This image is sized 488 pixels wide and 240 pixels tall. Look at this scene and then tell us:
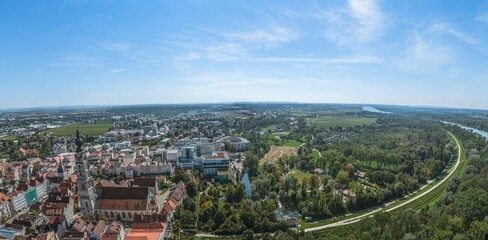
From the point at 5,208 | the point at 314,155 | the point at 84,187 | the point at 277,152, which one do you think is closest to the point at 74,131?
the point at 277,152

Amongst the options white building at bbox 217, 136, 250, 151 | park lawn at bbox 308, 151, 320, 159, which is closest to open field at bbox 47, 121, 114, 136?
white building at bbox 217, 136, 250, 151

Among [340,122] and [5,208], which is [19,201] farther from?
[340,122]

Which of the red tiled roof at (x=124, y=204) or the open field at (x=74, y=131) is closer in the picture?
the red tiled roof at (x=124, y=204)

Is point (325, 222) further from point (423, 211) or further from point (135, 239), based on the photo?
point (135, 239)

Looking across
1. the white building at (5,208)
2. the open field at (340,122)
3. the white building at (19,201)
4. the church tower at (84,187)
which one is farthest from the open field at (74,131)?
the open field at (340,122)

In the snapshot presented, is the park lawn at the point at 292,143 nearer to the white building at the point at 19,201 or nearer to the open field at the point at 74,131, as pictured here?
the white building at the point at 19,201

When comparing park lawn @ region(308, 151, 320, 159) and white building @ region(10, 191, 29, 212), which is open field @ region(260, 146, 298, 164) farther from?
white building @ region(10, 191, 29, 212)
